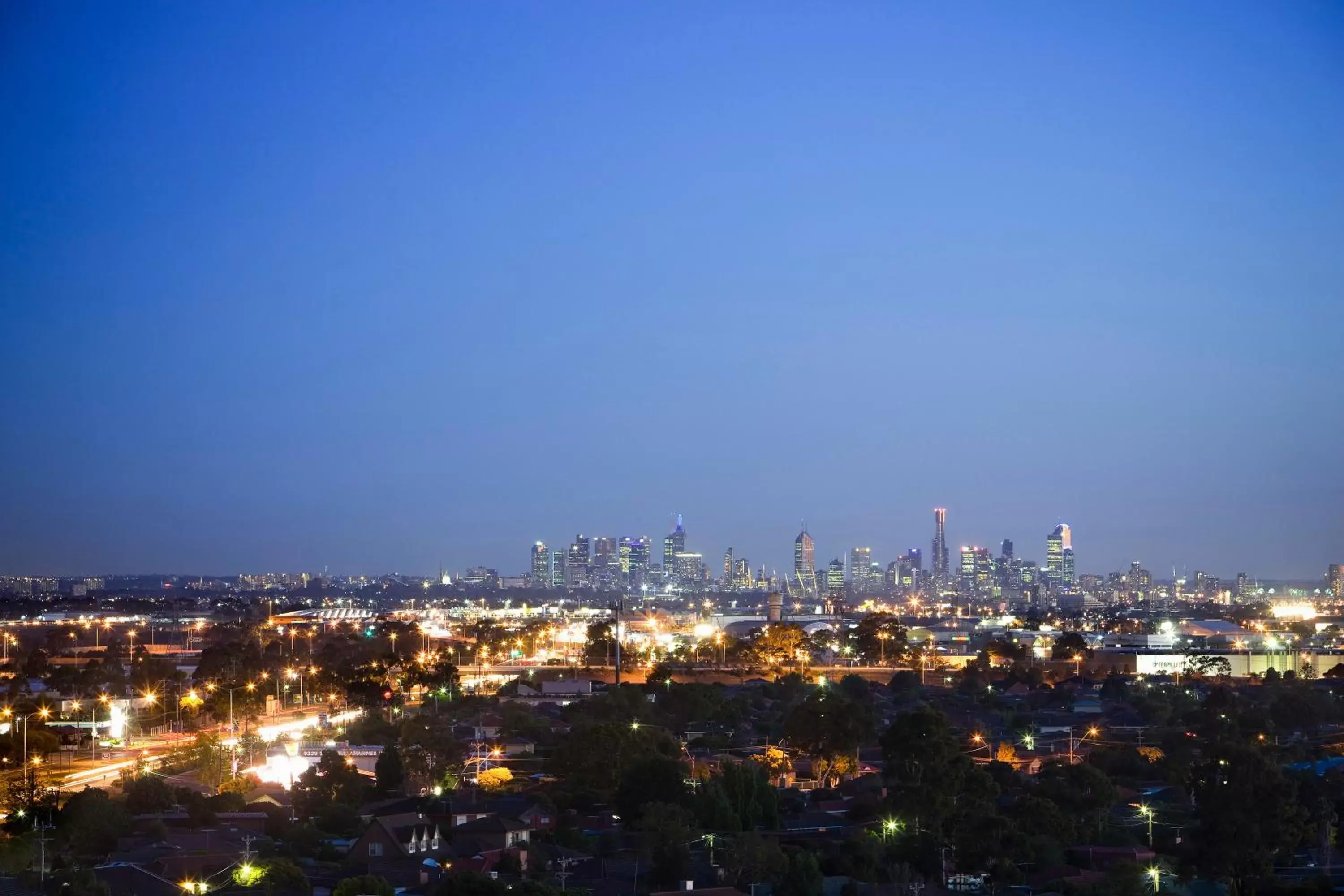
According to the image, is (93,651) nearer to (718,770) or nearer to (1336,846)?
(718,770)

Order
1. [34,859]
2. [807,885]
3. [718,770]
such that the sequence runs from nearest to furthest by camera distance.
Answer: [807,885] → [34,859] → [718,770]

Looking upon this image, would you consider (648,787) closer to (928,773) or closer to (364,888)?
(928,773)

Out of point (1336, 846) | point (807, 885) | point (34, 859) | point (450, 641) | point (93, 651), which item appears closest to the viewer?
point (807, 885)

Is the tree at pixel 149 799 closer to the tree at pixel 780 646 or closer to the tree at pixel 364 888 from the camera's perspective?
the tree at pixel 364 888

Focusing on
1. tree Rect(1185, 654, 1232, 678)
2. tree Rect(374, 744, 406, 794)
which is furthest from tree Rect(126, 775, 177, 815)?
tree Rect(1185, 654, 1232, 678)

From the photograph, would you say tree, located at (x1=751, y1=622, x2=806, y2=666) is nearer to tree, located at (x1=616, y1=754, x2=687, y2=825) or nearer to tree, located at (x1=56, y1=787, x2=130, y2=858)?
tree, located at (x1=616, y1=754, x2=687, y2=825)

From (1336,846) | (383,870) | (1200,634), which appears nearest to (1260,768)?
(1336,846)
